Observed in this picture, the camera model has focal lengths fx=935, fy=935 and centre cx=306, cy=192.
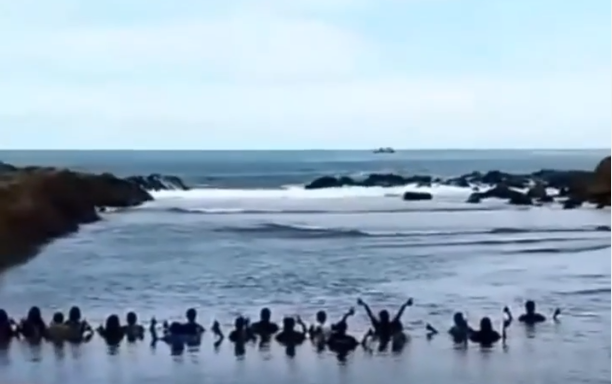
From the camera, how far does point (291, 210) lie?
7.88 ft

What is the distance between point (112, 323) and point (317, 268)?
0.51 metres

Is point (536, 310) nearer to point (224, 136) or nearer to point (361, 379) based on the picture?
point (361, 379)

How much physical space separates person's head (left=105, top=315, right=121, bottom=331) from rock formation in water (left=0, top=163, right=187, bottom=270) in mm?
267

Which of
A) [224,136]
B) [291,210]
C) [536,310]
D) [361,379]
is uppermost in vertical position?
[224,136]

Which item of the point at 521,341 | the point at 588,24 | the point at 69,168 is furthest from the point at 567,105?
the point at 69,168

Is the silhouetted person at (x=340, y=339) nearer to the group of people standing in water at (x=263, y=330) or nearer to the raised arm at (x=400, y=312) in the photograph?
the group of people standing in water at (x=263, y=330)

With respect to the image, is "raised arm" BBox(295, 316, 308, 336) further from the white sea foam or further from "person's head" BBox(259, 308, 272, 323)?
the white sea foam

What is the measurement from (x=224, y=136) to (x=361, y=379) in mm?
692

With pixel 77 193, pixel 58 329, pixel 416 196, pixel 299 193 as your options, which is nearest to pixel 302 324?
pixel 299 193

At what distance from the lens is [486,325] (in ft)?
7.25

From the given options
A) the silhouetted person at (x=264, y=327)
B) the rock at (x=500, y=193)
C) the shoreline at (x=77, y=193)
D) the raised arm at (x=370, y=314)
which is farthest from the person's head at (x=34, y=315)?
the rock at (x=500, y=193)

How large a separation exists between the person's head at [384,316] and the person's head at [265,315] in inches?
10.4

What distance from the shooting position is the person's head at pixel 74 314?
7.41 ft

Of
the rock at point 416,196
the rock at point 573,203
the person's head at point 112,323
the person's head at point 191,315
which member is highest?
the rock at point 416,196
